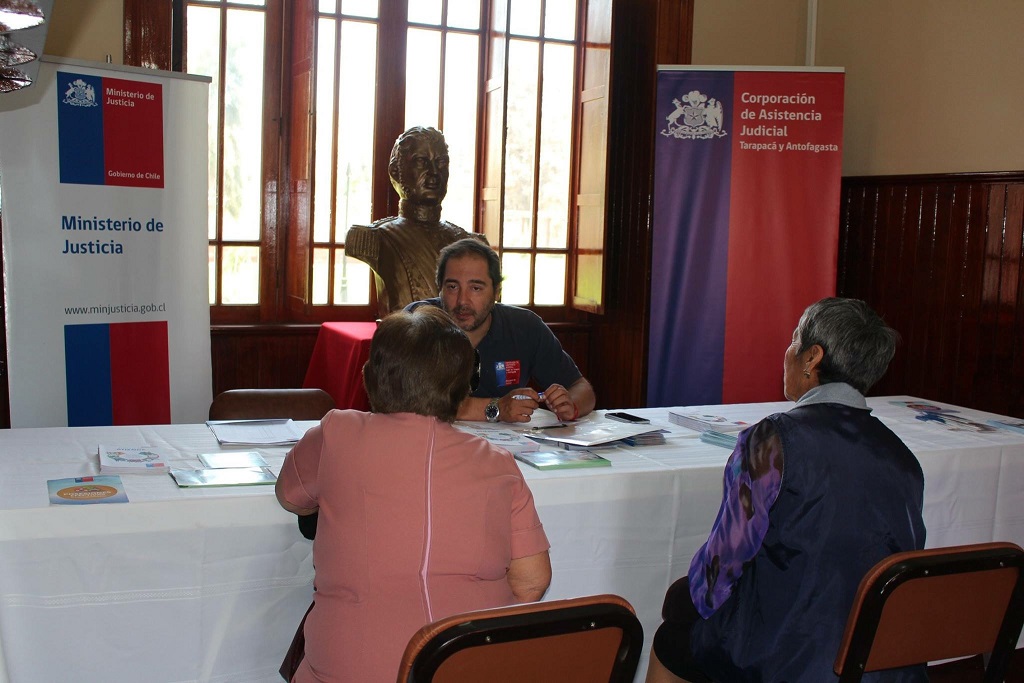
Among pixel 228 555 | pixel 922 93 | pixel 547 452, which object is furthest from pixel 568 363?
pixel 922 93

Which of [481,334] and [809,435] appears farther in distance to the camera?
[481,334]

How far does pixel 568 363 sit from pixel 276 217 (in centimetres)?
243

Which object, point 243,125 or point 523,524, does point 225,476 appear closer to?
point 523,524

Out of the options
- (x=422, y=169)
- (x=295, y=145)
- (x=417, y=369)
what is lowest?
(x=417, y=369)

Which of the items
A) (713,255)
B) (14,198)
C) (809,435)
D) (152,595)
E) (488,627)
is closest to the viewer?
(488,627)

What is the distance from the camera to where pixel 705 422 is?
111 inches

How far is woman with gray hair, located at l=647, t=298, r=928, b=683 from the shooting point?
5.42 feet

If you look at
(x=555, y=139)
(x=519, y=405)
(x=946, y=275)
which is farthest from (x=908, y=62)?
(x=519, y=405)

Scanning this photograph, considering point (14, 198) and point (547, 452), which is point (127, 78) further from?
point (547, 452)

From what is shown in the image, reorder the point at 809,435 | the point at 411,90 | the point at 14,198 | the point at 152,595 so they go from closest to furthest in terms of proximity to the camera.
A: the point at 809,435 < the point at 152,595 < the point at 14,198 < the point at 411,90

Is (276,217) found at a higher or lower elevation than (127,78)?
lower

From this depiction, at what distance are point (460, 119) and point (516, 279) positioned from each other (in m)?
0.96

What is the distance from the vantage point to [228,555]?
1884 mm

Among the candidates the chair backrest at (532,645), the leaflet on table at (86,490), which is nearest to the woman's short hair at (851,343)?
the chair backrest at (532,645)
